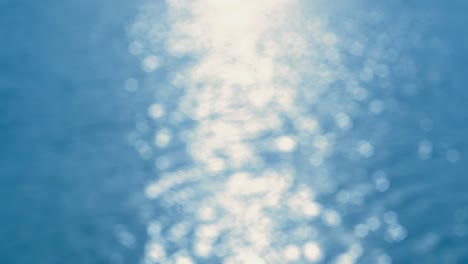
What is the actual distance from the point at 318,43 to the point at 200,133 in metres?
4.95

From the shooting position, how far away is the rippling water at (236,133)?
14.7 meters

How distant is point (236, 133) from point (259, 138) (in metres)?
0.60

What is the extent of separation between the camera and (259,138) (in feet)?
56.1

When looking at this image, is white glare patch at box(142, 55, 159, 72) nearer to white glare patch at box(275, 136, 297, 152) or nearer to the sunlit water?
the sunlit water

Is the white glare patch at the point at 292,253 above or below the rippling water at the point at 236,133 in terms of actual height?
below

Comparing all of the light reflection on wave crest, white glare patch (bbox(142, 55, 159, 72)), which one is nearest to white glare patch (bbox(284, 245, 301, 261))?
the light reflection on wave crest

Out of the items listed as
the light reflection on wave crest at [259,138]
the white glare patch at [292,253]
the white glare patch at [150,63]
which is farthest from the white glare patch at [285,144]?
the white glare patch at [150,63]

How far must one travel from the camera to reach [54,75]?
18516 millimetres

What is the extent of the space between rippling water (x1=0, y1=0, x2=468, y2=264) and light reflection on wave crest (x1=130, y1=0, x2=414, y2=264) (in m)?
0.04

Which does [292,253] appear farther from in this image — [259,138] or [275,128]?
[275,128]

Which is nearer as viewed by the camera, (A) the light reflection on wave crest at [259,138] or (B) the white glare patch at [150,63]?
(A) the light reflection on wave crest at [259,138]

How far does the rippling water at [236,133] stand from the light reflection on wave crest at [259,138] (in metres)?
0.04

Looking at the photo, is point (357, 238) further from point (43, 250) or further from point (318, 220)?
point (43, 250)

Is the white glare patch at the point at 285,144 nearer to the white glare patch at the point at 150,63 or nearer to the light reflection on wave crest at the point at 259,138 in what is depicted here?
the light reflection on wave crest at the point at 259,138
